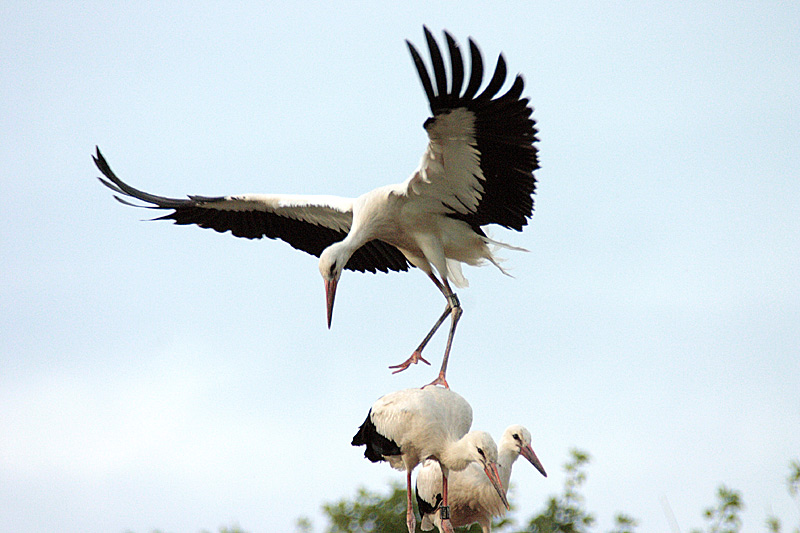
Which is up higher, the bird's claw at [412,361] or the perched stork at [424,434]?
the bird's claw at [412,361]

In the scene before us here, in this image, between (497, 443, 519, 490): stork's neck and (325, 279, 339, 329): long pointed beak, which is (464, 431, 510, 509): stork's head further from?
(325, 279, 339, 329): long pointed beak

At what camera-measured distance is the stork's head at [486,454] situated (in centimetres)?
530

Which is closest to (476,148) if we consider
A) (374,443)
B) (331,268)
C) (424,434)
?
(331,268)

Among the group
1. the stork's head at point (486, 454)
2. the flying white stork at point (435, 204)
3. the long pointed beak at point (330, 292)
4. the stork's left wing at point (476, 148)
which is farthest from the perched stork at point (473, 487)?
the stork's left wing at point (476, 148)

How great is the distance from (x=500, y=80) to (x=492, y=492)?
256 centimetres

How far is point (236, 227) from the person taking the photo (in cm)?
791

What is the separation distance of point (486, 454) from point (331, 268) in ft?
5.83

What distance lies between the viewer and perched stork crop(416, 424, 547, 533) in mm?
5949

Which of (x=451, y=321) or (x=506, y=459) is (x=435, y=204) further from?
(x=506, y=459)

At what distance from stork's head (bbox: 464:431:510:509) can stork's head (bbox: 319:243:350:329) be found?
1463mm

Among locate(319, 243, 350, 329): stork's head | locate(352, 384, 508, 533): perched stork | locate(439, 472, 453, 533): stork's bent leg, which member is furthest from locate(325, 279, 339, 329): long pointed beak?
locate(439, 472, 453, 533): stork's bent leg

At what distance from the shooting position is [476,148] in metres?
6.03

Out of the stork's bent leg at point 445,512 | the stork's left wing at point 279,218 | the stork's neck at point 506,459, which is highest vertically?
the stork's left wing at point 279,218

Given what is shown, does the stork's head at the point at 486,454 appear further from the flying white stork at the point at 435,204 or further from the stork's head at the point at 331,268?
the stork's head at the point at 331,268
